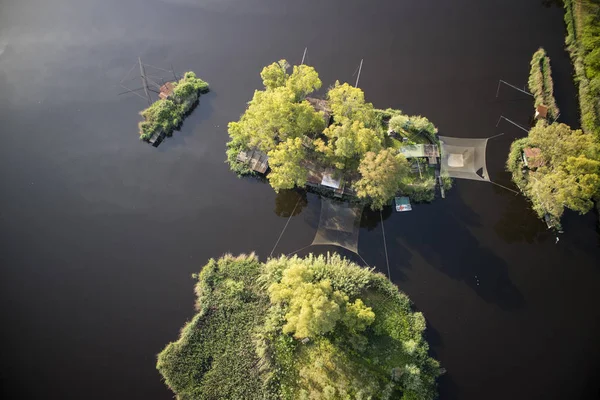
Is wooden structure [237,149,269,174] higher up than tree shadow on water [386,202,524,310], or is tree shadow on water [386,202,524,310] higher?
wooden structure [237,149,269,174]

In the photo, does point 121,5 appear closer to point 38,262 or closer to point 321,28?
point 321,28

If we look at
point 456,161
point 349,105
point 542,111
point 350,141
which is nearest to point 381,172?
point 350,141

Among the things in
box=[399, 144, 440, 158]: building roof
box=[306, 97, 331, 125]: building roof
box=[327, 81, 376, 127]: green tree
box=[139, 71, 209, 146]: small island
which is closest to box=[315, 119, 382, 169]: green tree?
box=[327, 81, 376, 127]: green tree

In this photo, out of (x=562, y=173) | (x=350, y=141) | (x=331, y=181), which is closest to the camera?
(x=562, y=173)

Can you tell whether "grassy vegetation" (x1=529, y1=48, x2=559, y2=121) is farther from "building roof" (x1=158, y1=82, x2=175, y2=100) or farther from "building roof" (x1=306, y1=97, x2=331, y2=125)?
"building roof" (x1=158, y1=82, x2=175, y2=100)

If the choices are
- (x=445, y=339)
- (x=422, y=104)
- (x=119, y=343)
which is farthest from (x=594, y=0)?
(x=119, y=343)

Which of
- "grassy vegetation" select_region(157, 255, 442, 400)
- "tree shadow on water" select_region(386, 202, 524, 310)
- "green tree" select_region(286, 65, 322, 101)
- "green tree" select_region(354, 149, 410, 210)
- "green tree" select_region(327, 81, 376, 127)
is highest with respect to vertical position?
"green tree" select_region(286, 65, 322, 101)

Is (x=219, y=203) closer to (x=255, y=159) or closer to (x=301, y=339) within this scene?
(x=255, y=159)
